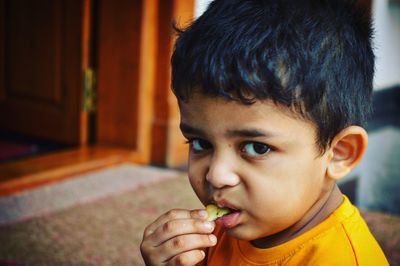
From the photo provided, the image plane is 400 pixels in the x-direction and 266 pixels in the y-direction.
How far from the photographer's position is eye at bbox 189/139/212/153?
1079 millimetres

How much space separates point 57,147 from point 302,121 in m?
2.13

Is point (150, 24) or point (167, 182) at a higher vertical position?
point (150, 24)

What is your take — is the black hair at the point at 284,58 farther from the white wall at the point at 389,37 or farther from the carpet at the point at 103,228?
the white wall at the point at 389,37

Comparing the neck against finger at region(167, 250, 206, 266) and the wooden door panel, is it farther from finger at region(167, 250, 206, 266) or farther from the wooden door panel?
the wooden door panel

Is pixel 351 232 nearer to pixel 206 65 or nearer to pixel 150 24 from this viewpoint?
pixel 206 65

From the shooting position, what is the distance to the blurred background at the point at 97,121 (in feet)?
7.91

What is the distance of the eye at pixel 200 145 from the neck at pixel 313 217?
0.20 meters

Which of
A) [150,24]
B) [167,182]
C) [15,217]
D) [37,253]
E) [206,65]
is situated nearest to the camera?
[206,65]

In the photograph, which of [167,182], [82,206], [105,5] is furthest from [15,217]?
[105,5]

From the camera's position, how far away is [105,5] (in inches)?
113

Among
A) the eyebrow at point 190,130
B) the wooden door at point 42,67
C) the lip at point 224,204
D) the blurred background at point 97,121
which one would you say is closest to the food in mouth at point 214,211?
the lip at point 224,204

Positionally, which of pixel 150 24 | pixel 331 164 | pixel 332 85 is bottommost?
pixel 150 24

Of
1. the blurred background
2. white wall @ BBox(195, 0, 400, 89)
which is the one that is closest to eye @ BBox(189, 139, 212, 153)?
the blurred background

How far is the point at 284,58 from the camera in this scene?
1015 mm
